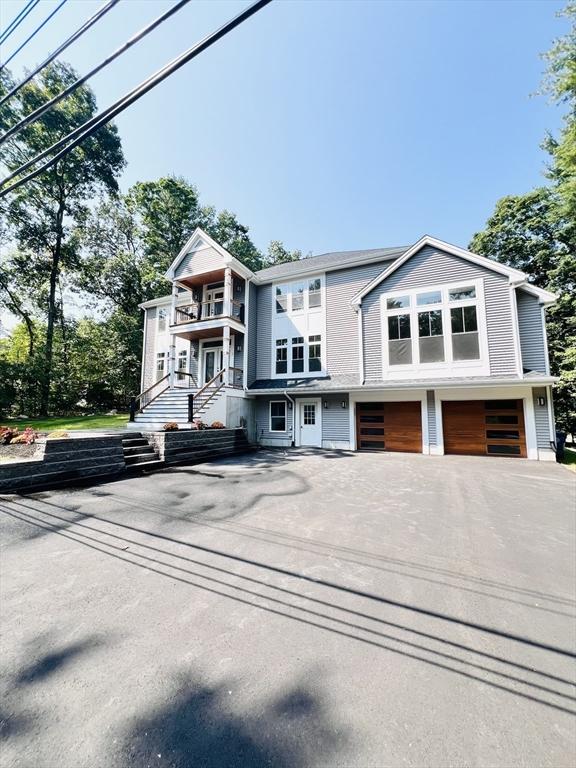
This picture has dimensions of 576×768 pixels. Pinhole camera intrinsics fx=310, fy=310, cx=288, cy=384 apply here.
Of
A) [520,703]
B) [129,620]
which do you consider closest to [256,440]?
[129,620]

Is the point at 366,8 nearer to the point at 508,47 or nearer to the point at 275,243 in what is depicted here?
the point at 508,47

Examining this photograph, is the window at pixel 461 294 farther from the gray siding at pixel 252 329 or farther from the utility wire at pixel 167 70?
the utility wire at pixel 167 70

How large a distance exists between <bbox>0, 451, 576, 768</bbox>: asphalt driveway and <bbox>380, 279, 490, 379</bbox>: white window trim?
7443 millimetres

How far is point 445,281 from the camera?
484 inches

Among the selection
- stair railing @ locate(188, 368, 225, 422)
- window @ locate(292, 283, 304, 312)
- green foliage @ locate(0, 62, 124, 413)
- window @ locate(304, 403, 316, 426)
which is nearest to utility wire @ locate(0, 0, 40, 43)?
stair railing @ locate(188, 368, 225, 422)

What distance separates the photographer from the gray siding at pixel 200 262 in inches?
615

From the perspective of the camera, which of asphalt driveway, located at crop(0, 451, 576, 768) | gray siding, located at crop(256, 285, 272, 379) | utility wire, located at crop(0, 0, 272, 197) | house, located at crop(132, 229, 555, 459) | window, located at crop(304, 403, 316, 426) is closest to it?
asphalt driveway, located at crop(0, 451, 576, 768)

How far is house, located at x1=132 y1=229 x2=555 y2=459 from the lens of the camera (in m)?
11.4

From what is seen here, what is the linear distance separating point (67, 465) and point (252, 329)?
11132 millimetres

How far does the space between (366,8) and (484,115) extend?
8216 mm

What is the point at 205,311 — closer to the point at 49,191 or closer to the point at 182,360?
the point at 182,360

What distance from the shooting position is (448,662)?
7.29 ft

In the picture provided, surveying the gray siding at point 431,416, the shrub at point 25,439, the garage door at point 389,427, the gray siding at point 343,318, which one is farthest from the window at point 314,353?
the shrub at point 25,439

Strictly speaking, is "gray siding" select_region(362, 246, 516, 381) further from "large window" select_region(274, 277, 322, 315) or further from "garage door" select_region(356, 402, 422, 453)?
"large window" select_region(274, 277, 322, 315)
